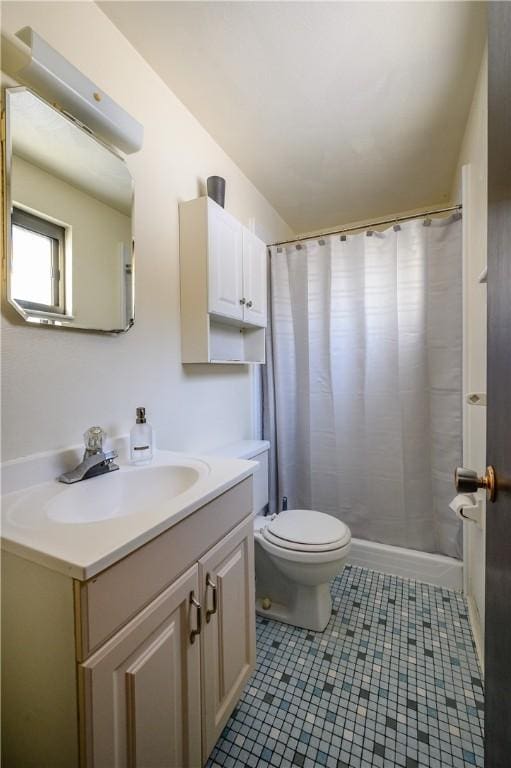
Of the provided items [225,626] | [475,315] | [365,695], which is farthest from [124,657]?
[475,315]

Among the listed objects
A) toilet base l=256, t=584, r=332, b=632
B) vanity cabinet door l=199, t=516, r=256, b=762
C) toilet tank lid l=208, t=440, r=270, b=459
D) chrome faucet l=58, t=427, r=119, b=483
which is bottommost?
toilet base l=256, t=584, r=332, b=632

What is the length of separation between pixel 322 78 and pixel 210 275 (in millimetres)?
909

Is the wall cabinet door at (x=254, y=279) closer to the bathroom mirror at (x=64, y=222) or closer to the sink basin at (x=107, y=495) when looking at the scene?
the bathroom mirror at (x=64, y=222)

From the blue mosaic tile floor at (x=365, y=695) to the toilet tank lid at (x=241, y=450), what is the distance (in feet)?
2.59

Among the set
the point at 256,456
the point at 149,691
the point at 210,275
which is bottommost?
the point at 149,691

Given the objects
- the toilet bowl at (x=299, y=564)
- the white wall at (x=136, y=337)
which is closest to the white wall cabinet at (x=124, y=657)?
the white wall at (x=136, y=337)

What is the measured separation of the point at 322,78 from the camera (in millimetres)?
1308

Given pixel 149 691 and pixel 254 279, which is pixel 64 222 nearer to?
pixel 254 279

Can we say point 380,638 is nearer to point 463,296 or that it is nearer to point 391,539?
point 391,539

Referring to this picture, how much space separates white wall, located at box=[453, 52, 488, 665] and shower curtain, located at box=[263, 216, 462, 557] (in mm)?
101

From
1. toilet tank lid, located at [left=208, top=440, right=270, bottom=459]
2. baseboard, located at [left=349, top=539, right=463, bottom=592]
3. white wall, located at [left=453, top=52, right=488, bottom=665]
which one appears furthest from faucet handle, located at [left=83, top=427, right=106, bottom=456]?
baseboard, located at [left=349, top=539, right=463, bottom=592]

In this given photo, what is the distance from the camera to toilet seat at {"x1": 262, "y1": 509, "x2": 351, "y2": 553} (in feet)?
4.56

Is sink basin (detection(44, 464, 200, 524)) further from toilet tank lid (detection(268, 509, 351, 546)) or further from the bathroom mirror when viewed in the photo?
toilet tank lid (detection(268, 509, 351, 546))

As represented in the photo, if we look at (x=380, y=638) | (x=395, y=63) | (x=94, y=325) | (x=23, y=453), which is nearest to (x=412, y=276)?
(x=395, y=63)
